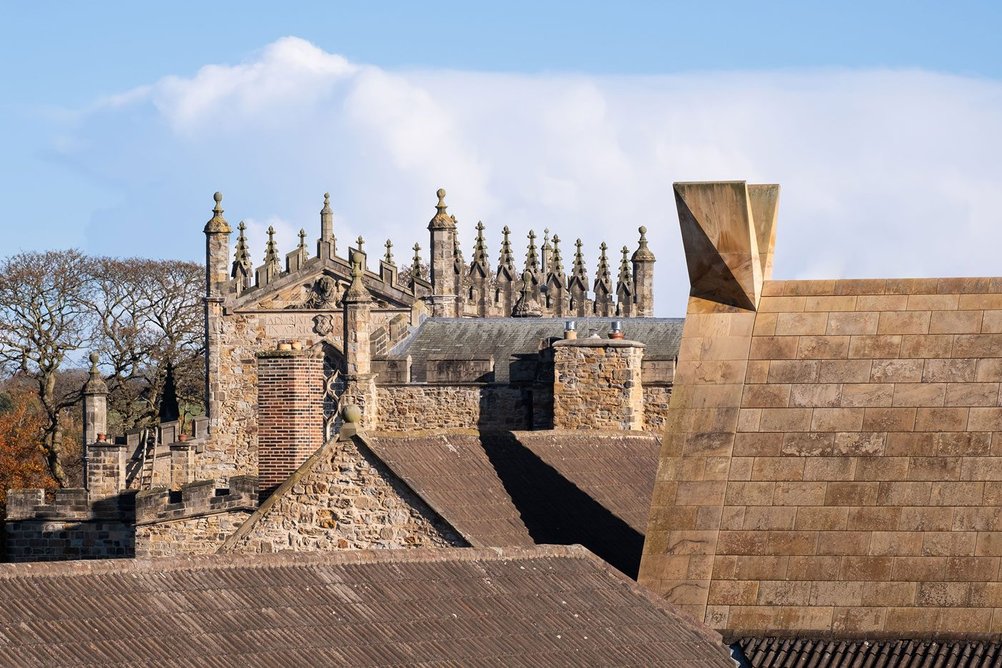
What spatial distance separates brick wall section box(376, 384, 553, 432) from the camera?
36906mm

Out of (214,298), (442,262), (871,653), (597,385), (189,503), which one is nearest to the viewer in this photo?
(871,653)

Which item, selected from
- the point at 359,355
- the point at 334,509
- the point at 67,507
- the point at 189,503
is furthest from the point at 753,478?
the point at 359,355

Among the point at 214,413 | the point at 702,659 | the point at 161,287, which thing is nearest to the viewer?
the point at 702,659

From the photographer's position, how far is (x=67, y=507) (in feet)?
110

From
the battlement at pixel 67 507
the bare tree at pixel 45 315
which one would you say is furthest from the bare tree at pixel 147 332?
the battlement at pixel 67 507

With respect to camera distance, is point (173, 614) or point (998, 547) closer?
point (173, 614)

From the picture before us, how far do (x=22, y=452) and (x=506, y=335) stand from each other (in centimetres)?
2409

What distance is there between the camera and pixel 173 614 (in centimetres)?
1644

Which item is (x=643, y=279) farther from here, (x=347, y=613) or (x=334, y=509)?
(x=347, y=613)

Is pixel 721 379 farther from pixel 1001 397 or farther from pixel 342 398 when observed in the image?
pixel 342 398

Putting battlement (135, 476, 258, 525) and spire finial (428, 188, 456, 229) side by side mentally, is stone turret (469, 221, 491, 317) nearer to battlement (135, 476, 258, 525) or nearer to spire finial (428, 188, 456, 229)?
spire finial (428, 188, 456, 229)

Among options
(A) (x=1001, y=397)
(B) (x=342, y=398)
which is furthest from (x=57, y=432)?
(A) (x=1001, y=397)

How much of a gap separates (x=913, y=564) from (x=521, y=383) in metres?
15.6

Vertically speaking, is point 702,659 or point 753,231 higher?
point 753,231
